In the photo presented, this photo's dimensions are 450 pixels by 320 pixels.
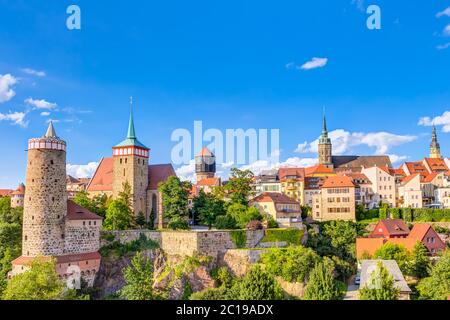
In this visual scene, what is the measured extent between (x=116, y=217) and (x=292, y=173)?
108ft

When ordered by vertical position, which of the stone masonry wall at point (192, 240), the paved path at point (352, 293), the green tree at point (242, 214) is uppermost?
the green tree at point (242, 214)

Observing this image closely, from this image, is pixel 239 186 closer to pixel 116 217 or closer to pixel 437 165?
pixel 116 217

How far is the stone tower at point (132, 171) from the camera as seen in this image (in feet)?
174

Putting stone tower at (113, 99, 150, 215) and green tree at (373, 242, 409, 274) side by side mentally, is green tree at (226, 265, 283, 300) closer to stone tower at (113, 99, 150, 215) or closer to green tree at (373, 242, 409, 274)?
green tree at (373, 242, 409, 274)

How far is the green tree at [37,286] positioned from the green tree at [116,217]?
1409cm

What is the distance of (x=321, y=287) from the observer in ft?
120

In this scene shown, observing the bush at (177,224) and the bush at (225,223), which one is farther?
the bush at (225,223)

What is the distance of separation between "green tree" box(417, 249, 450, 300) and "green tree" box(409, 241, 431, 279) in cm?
533

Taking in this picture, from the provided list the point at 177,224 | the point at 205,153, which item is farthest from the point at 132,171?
the point at 205,153

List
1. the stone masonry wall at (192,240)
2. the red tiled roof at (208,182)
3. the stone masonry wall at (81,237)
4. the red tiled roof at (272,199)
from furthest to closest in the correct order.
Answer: the red tiled roof at (208,182)
the red tiled roof at (272,199)
the stone masonry wall at (192,240)
the stone masonry wall at (81,237)

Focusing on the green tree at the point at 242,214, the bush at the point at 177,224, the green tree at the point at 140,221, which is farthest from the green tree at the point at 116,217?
the green tree at the point at 242,214

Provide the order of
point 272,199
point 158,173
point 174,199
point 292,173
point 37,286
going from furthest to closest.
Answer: point 292,173, point 272,199, point 158,173, point 174,199, point 37,286

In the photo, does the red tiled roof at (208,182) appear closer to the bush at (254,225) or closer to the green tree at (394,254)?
the bush at (254,225)
